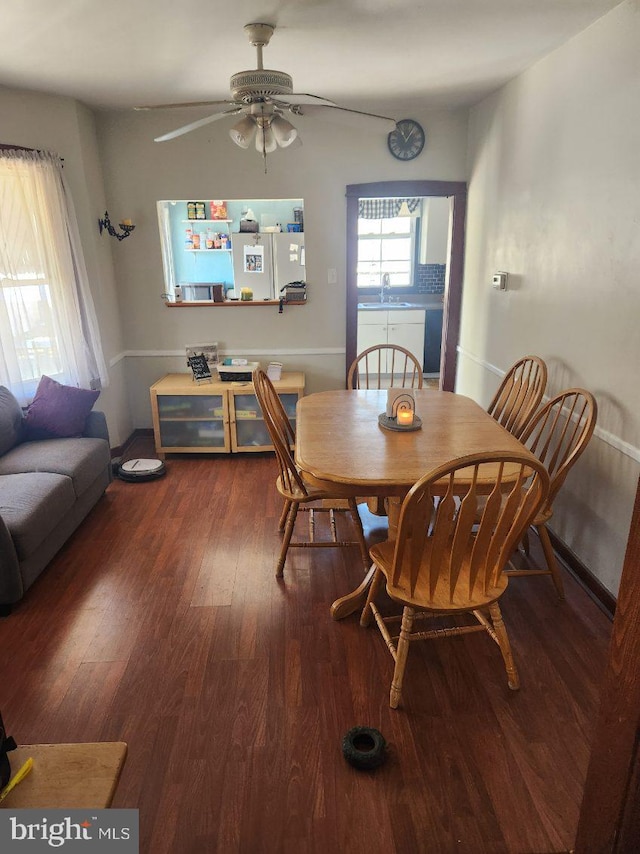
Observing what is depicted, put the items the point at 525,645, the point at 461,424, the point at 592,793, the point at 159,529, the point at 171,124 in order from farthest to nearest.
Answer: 1. the point at 171,124
2. the point at 159,529
3. the point at 461,424
4. the point at 525,645
5. the point at 592,793

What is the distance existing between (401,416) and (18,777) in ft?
6.07

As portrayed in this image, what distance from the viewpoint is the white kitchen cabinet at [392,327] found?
6117 mm

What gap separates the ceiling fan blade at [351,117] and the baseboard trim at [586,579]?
2.17m

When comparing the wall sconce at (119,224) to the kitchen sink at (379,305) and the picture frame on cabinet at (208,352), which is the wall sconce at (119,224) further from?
the kitchen sink at (379,305)

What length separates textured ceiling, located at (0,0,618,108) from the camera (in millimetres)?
2186

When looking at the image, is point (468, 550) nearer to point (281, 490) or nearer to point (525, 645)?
point (525, 645)

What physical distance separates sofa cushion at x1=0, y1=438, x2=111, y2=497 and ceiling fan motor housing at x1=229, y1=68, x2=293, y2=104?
6.70ft

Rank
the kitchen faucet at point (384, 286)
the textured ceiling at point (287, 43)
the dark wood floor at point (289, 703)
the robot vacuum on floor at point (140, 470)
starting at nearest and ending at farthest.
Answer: the dark wood floor at point (289, 703) < the textured ceiling at point (287, 43) < the robot vacuum on floor at point (140, 470) < the kitchen faucet at point (384, 286)

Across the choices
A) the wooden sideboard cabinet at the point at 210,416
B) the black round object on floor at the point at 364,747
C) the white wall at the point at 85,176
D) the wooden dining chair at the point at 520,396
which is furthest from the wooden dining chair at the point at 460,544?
the white wall at the point at 85,176

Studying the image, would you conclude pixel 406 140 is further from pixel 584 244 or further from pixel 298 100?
pixel 584 244

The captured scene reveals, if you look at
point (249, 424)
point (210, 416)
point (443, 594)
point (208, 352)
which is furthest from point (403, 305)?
point (443, 594)

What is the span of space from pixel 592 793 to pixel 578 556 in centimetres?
183

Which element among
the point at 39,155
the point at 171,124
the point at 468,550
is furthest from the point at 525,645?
the point at 171,124

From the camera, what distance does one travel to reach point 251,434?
427 cm
